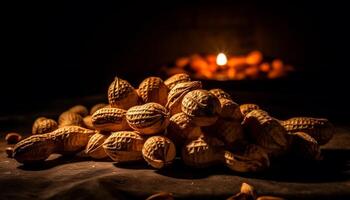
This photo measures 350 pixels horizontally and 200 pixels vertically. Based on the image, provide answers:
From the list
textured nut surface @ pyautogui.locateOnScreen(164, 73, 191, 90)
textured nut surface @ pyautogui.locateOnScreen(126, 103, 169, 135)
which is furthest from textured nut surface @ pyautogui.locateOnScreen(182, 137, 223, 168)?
textured nut surface @ pyautogui.locateOnScreen(164, 73, 191, 90)

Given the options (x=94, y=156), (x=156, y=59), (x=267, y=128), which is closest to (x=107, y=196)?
(x=94, y=156)

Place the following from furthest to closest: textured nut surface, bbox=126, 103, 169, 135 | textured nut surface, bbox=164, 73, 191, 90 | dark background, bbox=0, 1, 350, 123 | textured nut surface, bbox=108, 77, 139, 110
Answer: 1. dark background, bbox=0, 1, 350, 123
2. textured nut surface, bbox=164, 73, 191, 90
3. textured nut surface, bbox=108, 77, 139, 110
4. textured nut surface, bbox=126, 103, 169, 135

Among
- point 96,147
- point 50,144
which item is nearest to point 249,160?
point 96,147

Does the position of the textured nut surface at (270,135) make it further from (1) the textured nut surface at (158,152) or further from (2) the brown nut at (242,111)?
(1) the textured nut surface at (158,152)

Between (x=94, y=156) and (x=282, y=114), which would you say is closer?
(x=94, y=156)

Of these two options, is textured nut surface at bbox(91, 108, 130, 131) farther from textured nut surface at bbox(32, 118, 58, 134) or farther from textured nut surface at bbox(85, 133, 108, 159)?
textured nut surface at bbox(32, 118, 58, 134)

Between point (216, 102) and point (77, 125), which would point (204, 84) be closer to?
point (77, 125)

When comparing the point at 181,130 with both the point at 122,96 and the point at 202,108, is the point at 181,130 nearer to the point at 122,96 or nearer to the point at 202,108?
the point at 202,108
